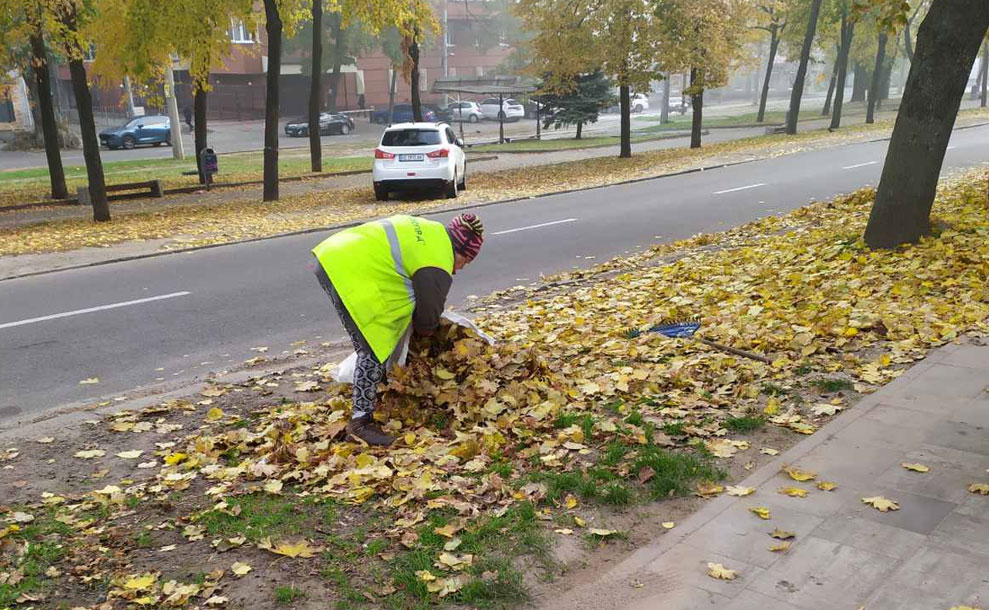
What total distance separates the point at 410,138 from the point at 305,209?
10.1ft

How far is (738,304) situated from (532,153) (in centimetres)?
2721

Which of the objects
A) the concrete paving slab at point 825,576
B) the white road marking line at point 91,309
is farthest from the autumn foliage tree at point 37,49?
the concrete paving slab at point 825,576

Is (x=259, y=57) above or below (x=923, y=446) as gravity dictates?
above

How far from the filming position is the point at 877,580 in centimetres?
371

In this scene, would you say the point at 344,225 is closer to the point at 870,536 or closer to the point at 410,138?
the point at 410,138

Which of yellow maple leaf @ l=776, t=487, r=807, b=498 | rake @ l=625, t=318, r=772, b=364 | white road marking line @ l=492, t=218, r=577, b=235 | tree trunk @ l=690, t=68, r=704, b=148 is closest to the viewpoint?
yellow maple leaf @ l=776, t=487, r=807, b=498

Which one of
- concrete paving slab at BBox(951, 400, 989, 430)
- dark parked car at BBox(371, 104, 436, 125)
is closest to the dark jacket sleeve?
concrete paving slab at BBox(951, 400, 989, 430)

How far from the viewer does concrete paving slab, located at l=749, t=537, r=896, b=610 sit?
11.8 feet

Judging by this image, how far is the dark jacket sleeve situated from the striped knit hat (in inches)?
7.9

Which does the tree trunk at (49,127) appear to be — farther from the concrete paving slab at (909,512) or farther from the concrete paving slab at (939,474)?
the concrete paving slab at (909,512)

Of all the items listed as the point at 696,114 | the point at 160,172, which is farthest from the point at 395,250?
the point at 696,114

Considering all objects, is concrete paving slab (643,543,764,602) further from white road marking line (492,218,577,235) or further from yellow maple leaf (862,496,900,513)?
white road marking line (492,218,577,235)

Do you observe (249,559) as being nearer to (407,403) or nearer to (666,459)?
(407,403)

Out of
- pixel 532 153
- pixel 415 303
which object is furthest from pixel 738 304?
pixel 532 153
